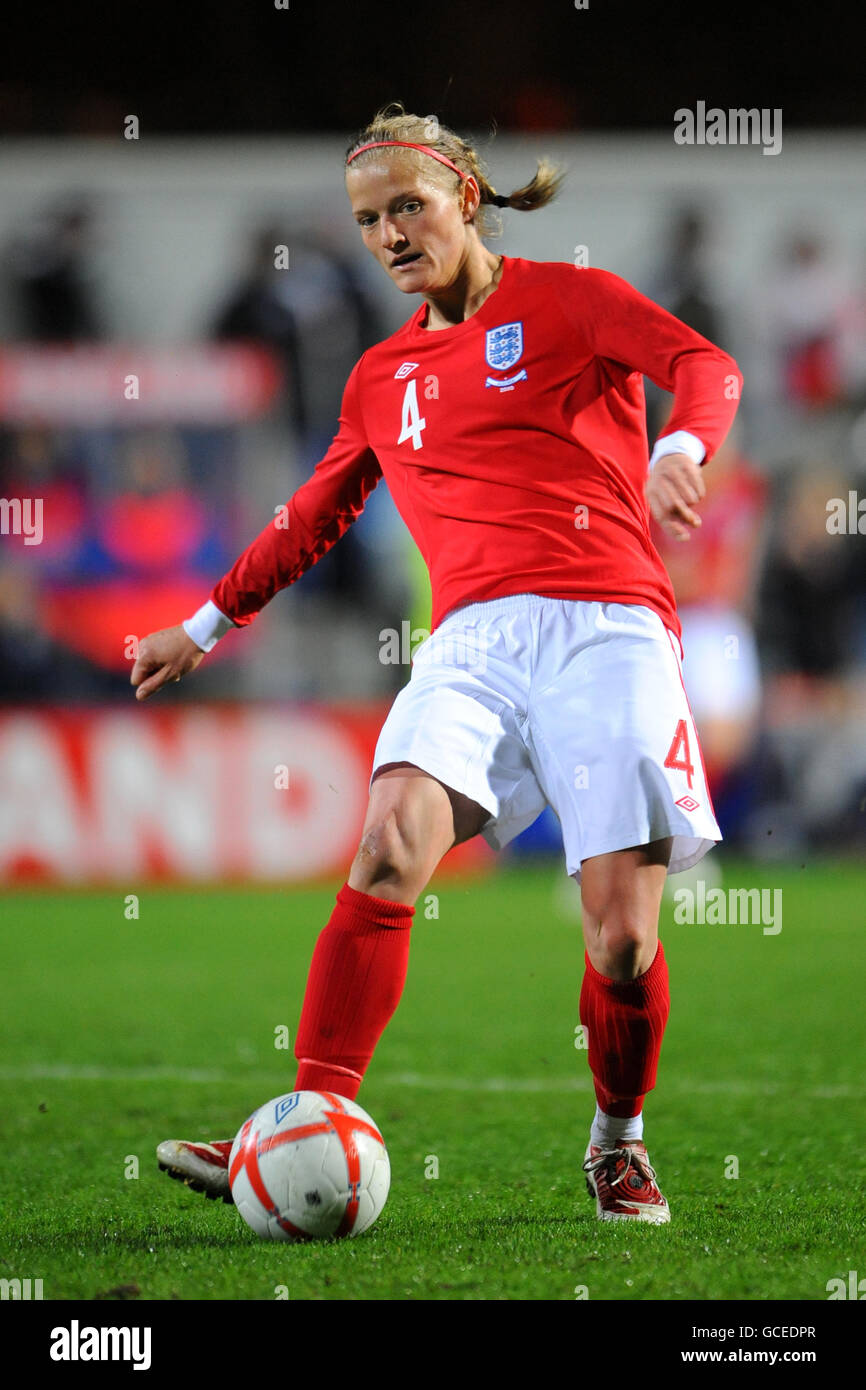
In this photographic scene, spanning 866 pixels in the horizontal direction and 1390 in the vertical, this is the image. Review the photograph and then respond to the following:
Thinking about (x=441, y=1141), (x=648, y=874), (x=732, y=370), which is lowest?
(x=441, y=1141)

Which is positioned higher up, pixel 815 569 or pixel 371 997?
pixel 815 569

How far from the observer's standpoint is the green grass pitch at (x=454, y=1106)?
2.51 m

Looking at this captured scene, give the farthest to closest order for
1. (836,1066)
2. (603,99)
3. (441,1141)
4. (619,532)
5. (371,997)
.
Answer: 1. (603,99)
2. (836,1066)
3. (441,1141)
4. (619,532)
5. (371,997)

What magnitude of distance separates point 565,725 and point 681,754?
21 cm

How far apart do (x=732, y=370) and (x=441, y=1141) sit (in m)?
1.85

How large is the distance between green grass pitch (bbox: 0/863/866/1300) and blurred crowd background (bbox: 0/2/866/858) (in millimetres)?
2133

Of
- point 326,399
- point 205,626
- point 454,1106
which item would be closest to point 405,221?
point 205,626

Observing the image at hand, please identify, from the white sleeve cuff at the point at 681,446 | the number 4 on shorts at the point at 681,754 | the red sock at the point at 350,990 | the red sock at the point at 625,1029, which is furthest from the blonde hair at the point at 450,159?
the red sock at the point at 625,1029

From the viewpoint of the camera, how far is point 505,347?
298 centimetres

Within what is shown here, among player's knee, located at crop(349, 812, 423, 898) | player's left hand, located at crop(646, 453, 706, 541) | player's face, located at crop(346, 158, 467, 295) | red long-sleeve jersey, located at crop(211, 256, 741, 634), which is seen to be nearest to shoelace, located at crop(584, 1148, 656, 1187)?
player's knee, located at crop(349, 812, 423, 898)
